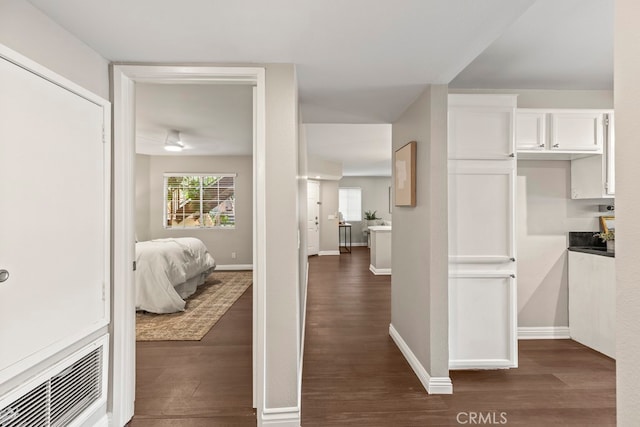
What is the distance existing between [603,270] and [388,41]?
2.89 meters

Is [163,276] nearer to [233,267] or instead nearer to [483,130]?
[233,267]

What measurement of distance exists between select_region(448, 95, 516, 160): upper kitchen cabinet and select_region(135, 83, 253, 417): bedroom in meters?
2.07

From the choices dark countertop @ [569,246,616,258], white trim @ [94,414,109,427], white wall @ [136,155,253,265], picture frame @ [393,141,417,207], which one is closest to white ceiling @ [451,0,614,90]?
picture frame @ [393,141,417,207]

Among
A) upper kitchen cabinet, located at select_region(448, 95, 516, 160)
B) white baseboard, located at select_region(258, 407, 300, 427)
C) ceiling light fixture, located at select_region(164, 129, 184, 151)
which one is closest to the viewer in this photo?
white baseboard, located at select_region(258, 407, 300, 427)

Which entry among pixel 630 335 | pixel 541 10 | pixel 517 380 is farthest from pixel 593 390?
pixel 541 10

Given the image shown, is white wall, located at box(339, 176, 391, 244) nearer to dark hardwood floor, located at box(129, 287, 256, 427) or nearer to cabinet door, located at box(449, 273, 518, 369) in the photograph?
dark hardwood floor, located at box(129, 287, 256, 427)

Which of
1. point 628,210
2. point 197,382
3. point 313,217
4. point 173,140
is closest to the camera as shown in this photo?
point 628,210

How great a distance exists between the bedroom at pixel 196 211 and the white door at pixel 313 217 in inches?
93.2

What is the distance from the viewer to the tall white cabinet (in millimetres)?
2467

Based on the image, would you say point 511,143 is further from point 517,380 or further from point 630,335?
point 630,335

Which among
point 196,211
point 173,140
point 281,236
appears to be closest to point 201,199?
point 196,211

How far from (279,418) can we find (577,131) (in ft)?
11.2

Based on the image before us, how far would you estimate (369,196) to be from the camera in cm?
1098

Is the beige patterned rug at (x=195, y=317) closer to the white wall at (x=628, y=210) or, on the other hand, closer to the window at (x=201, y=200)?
the window at (x=201, y=200)
